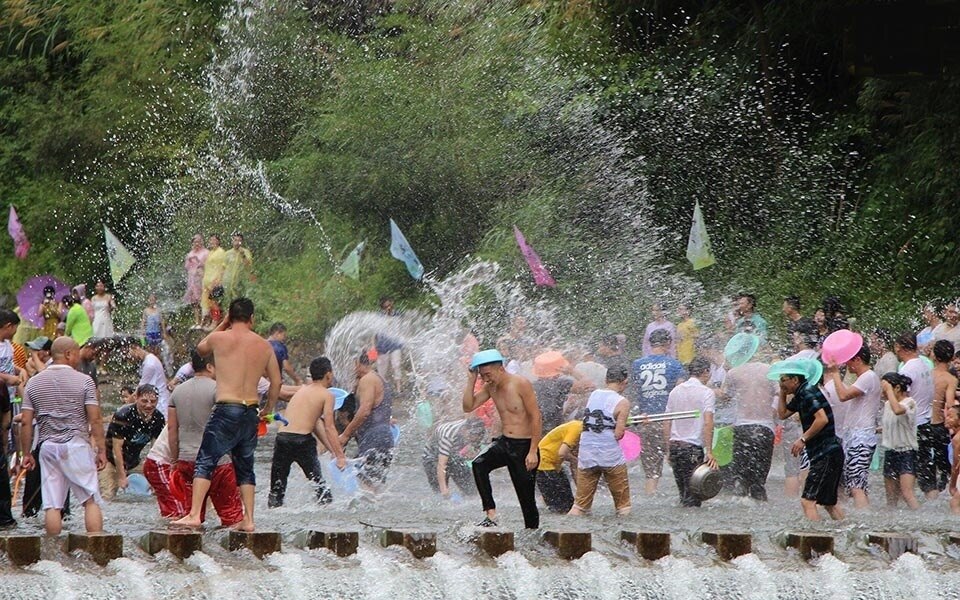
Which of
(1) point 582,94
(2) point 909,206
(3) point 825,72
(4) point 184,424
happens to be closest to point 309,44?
(1) point 582,94

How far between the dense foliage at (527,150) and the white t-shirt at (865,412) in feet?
23.1

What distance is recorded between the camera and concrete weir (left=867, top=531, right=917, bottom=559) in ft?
32.5

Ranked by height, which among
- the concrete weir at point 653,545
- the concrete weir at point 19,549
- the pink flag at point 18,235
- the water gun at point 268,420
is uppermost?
the pink flag at point 18,235

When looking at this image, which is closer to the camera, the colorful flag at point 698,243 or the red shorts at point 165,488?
the red shorts at point 165,488

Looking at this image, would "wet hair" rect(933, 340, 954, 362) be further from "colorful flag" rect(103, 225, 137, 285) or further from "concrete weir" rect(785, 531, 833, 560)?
"colorful flag" rect(103, 225, 137, 285)

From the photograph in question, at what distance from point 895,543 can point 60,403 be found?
5616mm

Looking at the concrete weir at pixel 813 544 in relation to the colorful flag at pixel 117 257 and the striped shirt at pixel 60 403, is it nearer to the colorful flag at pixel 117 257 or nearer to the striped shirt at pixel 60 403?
the striped shirt at pixel 60 403

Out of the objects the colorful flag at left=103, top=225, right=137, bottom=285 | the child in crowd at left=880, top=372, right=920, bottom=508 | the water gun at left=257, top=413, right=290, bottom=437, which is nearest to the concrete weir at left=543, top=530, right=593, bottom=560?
the water gun at left=257, top=413, right=290, bottom=437

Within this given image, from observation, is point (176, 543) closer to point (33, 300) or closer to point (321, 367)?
point (321, 367)

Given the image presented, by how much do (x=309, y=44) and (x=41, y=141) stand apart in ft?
26.0

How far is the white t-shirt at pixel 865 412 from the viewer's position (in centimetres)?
1320

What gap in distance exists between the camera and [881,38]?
928 centimetres

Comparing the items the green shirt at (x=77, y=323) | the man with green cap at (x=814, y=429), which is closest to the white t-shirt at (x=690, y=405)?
the man with green cap at (x=814, y=429)

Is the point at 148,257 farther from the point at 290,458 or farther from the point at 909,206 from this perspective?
the point at 290,458
